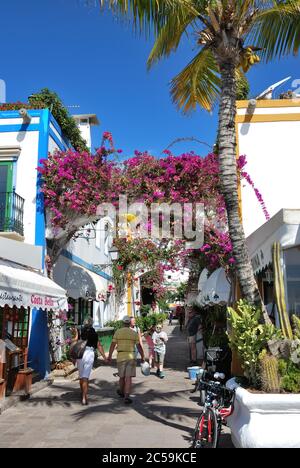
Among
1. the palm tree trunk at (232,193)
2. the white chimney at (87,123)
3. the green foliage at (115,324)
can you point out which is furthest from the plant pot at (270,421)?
the green foliage at (115,324)

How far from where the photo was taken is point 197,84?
977cm

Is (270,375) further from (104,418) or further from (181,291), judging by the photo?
(181,291)

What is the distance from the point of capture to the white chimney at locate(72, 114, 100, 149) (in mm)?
20906

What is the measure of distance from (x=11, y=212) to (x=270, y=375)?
867 cm

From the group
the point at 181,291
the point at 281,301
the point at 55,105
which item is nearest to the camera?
the point at 281,301

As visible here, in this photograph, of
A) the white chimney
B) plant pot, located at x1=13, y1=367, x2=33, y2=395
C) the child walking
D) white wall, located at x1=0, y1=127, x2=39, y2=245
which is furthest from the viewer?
the white chimney

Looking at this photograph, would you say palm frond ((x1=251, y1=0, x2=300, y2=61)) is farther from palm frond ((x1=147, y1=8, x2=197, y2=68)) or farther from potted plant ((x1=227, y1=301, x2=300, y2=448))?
potted plant ((x1=227, y1=301, x2=300, y2=448))

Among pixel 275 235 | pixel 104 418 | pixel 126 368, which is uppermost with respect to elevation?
pixel 275 235

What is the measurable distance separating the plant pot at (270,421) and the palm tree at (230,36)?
1758 millimetres

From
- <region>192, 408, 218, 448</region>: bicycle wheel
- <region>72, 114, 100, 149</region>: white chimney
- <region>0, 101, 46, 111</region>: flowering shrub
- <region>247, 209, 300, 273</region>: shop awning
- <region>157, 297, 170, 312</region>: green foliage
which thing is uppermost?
<region>72, 114, 100, 149</region>: white chimney

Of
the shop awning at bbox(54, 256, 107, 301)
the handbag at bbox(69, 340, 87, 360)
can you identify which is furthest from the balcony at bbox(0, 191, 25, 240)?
the handbag at bbox(69, 340, 87, 360)

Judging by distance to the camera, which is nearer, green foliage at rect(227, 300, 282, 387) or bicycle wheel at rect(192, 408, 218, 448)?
bicycle wheel at rect(192, 408, 218, 448)

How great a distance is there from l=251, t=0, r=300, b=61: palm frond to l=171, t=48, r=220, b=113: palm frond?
113cm

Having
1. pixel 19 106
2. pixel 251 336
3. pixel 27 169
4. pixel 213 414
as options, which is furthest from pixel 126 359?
pixel 19 106
